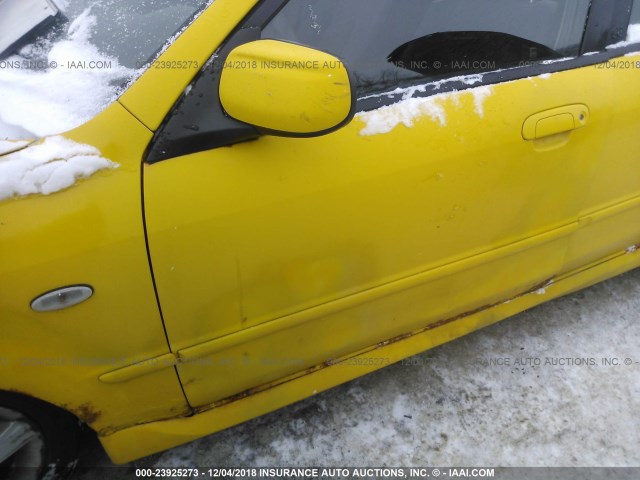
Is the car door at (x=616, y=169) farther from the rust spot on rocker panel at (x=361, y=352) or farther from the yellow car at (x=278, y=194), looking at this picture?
the rust spot on rocker panel at (x=361, y=352)

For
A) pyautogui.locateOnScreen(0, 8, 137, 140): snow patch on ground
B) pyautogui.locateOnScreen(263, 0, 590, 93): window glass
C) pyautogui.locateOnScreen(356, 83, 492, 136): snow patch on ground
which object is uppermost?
pyautogui.locateOnScreen(0, 8, 137, 140): snow patch on ground

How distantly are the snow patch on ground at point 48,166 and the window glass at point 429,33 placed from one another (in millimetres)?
523

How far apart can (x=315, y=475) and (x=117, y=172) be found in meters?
1.20

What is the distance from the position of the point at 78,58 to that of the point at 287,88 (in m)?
0.65

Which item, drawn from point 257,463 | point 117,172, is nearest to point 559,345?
point 257,463

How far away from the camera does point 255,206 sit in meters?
1.28

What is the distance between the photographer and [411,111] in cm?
141

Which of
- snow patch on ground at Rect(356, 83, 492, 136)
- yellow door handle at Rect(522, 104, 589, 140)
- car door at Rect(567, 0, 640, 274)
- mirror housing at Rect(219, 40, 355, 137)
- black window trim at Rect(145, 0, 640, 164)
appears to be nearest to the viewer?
mirror housing at Rect(219, 40, 355, 137)

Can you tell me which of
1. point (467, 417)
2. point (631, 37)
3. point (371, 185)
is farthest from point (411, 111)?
point (467, 417)

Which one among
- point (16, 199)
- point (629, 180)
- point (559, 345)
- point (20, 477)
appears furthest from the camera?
point (559, 345)

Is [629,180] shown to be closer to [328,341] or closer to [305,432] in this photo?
[328,341]

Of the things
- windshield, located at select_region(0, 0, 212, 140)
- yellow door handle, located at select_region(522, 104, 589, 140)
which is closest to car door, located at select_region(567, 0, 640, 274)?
yellow door handle, located at select_region(522, 104, 589, 140)

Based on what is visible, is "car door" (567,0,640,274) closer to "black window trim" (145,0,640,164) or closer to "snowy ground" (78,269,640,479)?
"black window trim" (145,0,640,164)

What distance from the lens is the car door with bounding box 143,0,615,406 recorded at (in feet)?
4.11
